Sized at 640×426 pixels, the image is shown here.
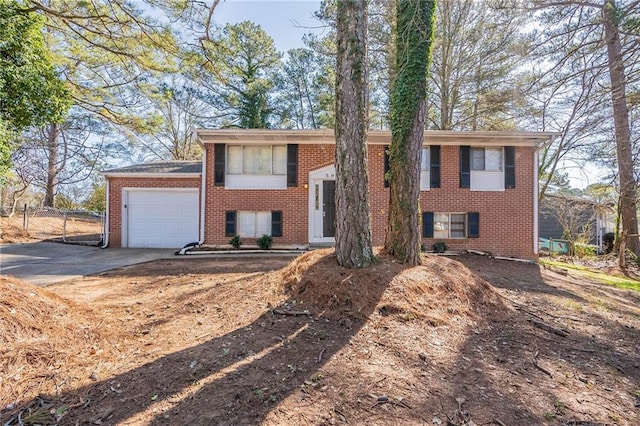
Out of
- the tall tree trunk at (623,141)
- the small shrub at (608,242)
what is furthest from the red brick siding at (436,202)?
the small shrub at (608,242)

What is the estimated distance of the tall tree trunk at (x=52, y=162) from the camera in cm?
1731

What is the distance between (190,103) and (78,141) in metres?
6.90

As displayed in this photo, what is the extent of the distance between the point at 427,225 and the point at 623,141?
6.32 m

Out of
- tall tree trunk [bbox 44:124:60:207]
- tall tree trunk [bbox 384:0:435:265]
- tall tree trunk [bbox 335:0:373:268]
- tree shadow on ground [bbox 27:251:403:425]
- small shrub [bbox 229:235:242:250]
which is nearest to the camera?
tree shadow on ground [bbox 27:251:403:425]

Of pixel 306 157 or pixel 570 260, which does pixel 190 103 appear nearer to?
pixel 306 157

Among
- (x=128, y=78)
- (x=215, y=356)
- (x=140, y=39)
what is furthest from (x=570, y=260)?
(x=128, y=78)

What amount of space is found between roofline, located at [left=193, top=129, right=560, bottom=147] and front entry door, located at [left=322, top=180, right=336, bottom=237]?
4.84 feet

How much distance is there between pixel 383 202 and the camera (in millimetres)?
9977

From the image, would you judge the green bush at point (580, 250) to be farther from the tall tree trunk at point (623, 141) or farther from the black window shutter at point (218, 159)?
the black window shutter at point (218, 159)

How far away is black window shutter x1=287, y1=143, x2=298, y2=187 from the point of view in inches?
395

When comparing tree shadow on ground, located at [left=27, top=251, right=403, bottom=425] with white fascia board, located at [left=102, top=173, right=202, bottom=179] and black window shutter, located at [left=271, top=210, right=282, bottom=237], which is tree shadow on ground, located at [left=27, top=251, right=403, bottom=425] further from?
white fascia board, located at [left=102, top=173, right=202, bottom=179]

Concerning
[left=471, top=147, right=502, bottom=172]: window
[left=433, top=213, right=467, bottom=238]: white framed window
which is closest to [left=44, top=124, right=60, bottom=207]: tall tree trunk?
[left=433, top=213, right=467, bottom=238]: white framed window

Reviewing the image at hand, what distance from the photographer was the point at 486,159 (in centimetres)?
1016

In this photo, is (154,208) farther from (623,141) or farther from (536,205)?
(623,141)
